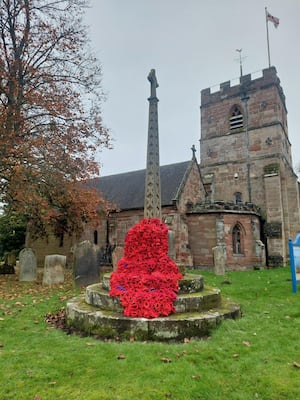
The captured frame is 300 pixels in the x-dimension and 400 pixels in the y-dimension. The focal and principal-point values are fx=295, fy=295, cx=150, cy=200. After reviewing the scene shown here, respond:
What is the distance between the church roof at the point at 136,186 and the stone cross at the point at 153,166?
11211mm

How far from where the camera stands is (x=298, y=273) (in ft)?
29.9

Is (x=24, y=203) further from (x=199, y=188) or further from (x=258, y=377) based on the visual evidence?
(x=199, y=188)

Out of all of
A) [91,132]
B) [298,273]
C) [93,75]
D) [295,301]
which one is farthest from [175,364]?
[93,75]

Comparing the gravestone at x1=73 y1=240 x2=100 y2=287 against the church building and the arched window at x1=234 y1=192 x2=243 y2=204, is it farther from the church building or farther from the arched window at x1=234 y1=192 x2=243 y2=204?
the arched window at x1=234 y1=192 x2=243 y2=204

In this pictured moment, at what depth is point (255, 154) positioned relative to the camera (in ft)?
85.1

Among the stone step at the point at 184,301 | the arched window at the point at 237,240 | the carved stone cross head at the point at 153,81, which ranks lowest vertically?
the stone step at the point at 184,301

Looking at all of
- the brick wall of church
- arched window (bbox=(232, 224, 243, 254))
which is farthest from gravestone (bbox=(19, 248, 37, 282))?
arched window (bbox=(232, 224, 243, 254))

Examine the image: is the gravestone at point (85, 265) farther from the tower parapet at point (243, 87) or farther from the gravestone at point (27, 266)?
the tower parapet at point (243, 87)

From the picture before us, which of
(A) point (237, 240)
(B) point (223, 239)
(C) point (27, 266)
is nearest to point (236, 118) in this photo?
(A) point (237, 240)

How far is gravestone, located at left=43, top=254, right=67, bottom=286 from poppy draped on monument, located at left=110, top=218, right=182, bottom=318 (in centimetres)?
570

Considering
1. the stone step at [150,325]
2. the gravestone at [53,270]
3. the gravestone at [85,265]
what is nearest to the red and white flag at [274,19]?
the gravestone at [85,265]

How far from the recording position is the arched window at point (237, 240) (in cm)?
2011

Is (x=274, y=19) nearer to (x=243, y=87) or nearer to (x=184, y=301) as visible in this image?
(x=243, y=87)

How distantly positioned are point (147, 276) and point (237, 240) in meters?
15.6
